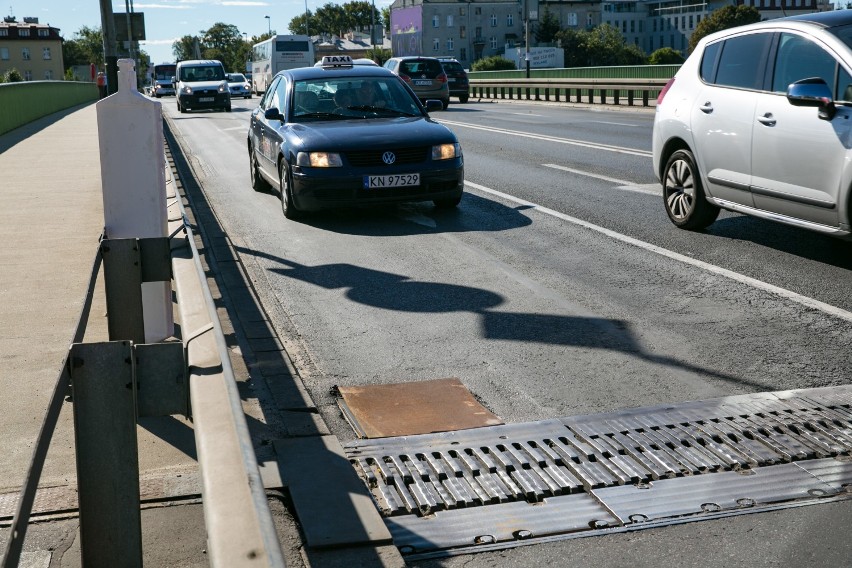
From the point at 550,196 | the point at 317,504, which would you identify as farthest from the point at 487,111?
the point at 317,504

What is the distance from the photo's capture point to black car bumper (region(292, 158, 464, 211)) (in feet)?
34.9

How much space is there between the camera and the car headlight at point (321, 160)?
10.6m

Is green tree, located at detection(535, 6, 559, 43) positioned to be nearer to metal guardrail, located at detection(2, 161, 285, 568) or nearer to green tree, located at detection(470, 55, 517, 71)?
green tree, located at detection(470, 55, 517, 71)

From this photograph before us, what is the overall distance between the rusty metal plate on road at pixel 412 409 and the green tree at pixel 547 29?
128425mm

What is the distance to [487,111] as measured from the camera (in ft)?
112

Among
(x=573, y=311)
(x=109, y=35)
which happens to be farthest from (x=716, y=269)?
(x=109, y=35)

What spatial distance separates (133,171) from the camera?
18.0 feet

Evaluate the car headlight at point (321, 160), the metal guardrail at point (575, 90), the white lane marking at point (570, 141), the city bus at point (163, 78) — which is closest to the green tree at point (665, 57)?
the city bus at point (163, 78)

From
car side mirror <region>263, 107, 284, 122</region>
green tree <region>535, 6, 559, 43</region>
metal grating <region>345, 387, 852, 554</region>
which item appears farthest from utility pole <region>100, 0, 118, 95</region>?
green tree <region>535, 6, 559, 43</region>

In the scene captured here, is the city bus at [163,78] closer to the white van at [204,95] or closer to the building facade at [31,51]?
the white van at [204,95]

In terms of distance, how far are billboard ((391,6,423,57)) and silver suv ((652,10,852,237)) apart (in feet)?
439

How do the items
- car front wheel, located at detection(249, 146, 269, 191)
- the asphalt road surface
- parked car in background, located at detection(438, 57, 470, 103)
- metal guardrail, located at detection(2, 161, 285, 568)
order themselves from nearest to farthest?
1. metal guardrail, located at detection(2, 161, 285, 568)
2. the asphalt road surface
3. car front wheel, located at detection(249, 146, 269, 191)
4. parked car in background, located at detection(438, 57, 470, 103)

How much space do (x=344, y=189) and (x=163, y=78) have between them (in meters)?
59.5

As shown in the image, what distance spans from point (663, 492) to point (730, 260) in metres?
4.72
